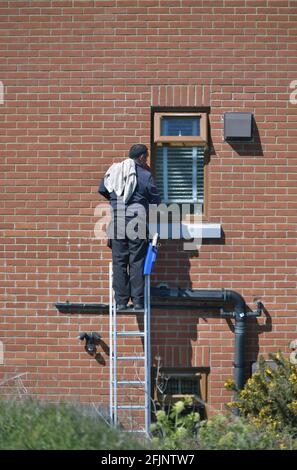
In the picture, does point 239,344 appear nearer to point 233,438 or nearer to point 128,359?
point 128,359

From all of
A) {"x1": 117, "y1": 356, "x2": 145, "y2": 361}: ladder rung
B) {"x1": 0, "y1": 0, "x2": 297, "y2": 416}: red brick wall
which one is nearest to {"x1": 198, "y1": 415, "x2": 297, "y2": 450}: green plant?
{"x1": 117, "y1": 356, "x2": 145, "y2": 361}: ladder rung

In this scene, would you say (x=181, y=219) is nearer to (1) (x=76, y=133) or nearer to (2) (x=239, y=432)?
(1) (x=76, y=133)

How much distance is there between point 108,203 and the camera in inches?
333

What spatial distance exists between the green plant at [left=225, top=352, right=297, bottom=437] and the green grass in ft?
6.91

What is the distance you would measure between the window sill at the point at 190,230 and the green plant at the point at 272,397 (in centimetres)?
139

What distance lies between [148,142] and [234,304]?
6.16 feet

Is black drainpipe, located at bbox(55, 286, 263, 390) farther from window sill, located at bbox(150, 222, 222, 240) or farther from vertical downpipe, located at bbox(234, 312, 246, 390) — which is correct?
window sill, located at bbox(150, 222, 222, 240)

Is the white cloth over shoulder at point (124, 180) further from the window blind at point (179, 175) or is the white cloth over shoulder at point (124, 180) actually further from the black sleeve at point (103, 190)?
the window blind at point (179, 175)

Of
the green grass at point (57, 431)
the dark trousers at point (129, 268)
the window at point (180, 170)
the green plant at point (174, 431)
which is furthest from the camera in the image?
the window at point (180, 170)

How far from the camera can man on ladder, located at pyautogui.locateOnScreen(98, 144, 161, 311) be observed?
8.01 meters

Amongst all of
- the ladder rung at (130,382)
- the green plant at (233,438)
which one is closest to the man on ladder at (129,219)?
the ladder rung at (130,382)

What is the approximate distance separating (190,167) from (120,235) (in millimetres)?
1163

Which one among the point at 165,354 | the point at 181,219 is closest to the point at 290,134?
the point at 181,219

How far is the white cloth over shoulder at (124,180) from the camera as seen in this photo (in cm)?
802
